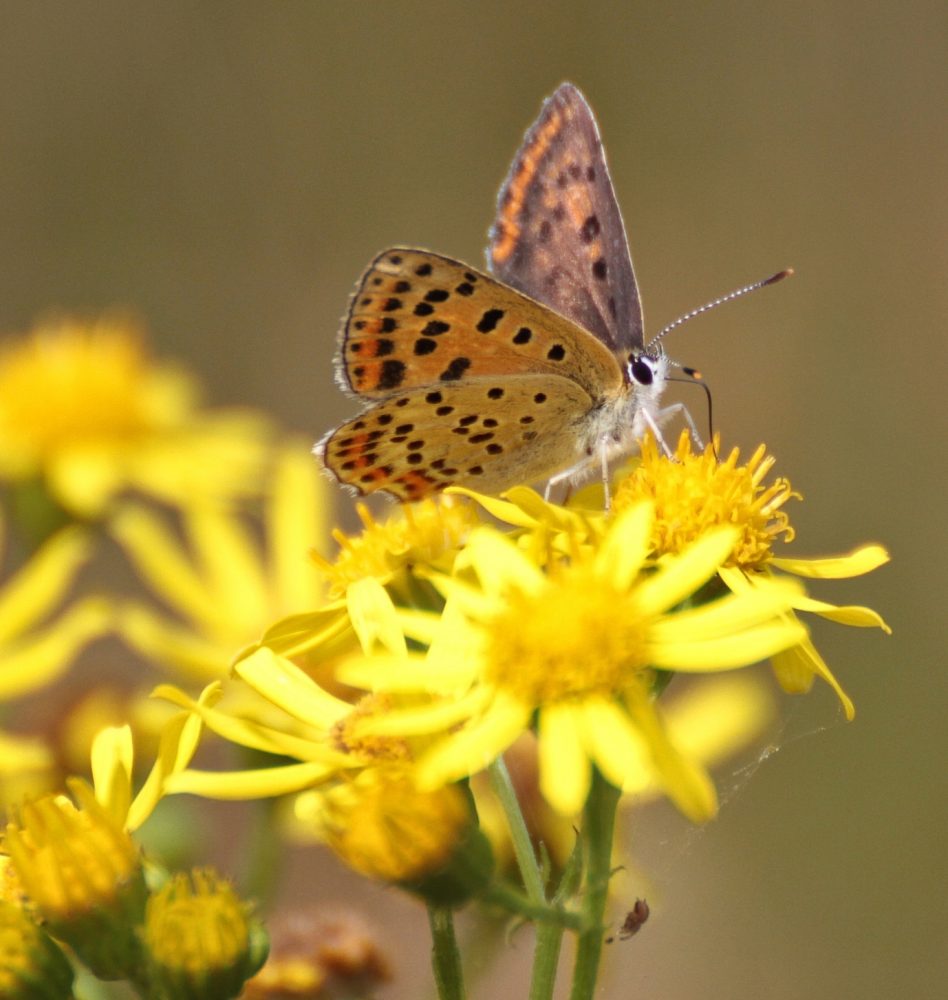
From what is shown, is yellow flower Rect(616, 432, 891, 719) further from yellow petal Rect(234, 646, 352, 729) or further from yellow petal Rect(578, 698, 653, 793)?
yellow petal Rect(234, 646, 352, 729)

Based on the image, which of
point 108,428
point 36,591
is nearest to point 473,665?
point 36,591

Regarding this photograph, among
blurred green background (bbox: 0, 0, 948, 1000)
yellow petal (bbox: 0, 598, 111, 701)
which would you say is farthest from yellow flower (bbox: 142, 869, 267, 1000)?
blurred green background (bbox: 0, 0, 948, 1000)

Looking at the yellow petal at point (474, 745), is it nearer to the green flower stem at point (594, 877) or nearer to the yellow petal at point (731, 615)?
the green flower stem at point (594, 877)

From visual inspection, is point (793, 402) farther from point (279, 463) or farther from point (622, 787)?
point (622, 787)

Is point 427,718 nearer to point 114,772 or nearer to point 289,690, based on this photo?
point 289,690

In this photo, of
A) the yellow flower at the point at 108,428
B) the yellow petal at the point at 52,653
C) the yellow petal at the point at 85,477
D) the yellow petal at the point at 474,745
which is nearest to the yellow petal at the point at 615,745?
the yellow petal at the point at 474,745
